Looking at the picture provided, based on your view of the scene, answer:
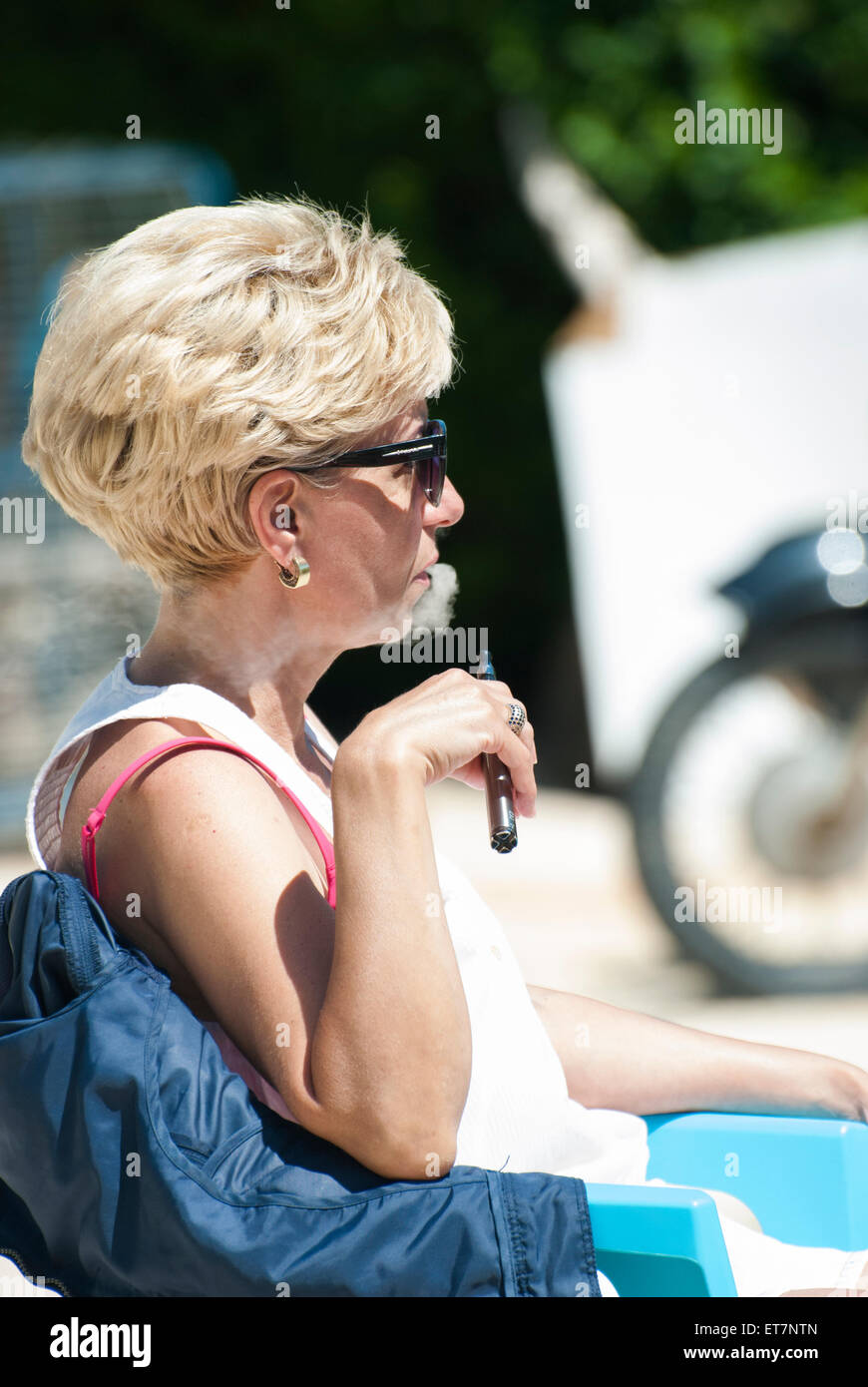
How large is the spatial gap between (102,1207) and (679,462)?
3.44 m

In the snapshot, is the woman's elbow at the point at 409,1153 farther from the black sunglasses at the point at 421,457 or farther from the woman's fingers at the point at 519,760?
the black sunglasses at the point at 421,457

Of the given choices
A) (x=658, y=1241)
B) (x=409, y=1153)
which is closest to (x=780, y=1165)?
(x=658, y=1241)

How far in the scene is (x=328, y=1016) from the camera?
4.30ft

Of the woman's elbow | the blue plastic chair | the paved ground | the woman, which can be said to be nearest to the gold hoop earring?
the woman

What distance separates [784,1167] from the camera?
5.51 feet

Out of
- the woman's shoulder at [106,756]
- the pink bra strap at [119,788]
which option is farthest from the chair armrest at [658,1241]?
the woman's shoulder at [106,756]

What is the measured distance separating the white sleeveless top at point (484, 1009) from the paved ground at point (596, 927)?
2.16m

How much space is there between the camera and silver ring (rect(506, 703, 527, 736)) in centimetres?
152

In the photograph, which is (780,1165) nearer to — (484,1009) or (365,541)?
(484,1009)

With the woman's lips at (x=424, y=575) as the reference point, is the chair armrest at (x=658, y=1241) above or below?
below

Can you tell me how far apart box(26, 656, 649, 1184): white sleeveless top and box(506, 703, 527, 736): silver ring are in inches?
6.4

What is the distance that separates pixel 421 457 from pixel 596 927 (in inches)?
138

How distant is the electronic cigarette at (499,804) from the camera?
4.69ft
